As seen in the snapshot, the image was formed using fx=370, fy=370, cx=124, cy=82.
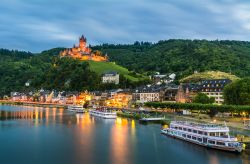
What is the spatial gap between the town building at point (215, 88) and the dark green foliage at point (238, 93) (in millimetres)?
16917

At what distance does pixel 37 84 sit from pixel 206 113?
4806 inches

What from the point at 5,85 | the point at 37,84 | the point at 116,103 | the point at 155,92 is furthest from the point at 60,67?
the point at 155,92

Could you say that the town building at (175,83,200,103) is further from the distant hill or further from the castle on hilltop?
the castle on hilltop

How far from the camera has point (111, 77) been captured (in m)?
133

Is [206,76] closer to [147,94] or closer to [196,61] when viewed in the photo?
[147,94]

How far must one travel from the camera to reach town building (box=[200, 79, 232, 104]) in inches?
3083

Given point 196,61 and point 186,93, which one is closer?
point 186,93

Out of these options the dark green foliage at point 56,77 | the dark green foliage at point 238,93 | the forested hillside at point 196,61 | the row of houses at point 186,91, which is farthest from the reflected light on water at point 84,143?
the forested hillside at point 196,61

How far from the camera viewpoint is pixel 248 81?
60.1 metres

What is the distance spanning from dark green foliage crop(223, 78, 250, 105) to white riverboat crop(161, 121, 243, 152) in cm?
1964

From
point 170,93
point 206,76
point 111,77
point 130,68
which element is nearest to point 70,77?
point 111,77

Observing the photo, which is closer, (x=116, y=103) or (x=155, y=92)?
(x=155, y=92)

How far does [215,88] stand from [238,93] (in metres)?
20.8

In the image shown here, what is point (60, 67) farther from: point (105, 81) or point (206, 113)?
point (206, 113)
